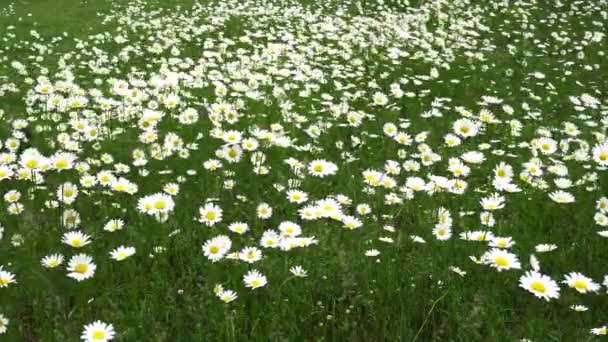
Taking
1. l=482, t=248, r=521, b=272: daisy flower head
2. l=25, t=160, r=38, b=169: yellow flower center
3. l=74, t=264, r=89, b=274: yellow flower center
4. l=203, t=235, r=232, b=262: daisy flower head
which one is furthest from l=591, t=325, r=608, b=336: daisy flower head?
l=25, t=160, r=38, b=169: yellow flower center

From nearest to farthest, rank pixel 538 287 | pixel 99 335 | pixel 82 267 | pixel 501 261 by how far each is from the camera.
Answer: pixel 99 335
pixel 538 287
pixel 82 267
pixel 501 261

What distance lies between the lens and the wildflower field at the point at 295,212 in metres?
3.05

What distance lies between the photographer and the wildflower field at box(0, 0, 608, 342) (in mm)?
3055

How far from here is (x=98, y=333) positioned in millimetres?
2688

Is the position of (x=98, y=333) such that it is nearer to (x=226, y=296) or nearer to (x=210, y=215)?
(x=226, y=296)

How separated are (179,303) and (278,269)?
2.07 feet

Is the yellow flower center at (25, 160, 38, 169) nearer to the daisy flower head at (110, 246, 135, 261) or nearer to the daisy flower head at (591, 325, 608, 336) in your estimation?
the daisy flower head at (110, 246, 135, 261)

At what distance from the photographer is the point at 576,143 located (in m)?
7.00

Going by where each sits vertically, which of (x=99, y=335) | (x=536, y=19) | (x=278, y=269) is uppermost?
(x=99, y=335)

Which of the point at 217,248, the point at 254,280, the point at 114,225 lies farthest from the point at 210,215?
the point at 254,280

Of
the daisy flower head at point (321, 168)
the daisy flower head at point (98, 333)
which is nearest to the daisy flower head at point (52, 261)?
the daisy flower head at point (98, 333)

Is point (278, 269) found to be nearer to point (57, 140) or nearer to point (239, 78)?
point (57, 140)

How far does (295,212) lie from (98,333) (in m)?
2.03

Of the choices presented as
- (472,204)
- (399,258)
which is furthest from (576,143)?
(399,258)
